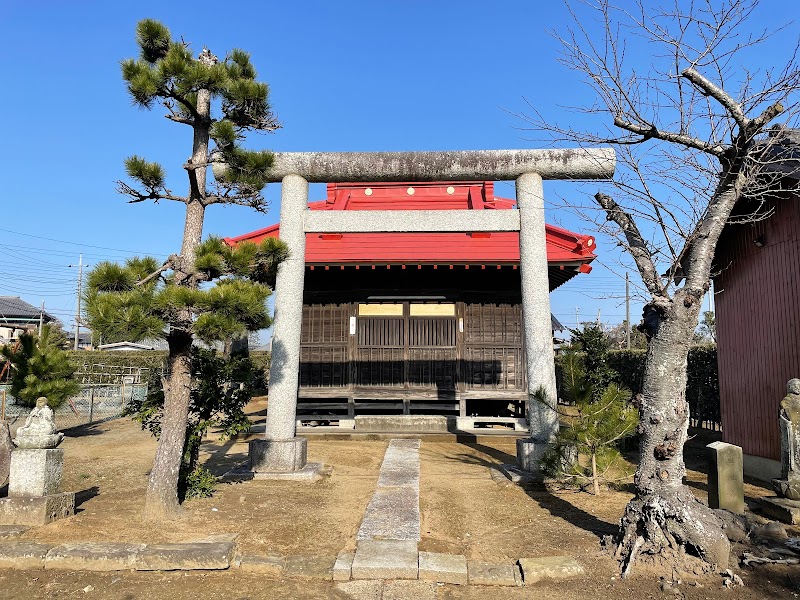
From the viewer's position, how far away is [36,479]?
201 inches

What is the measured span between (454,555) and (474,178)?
5606 mm

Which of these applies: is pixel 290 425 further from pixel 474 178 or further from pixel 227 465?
pixel 474 178

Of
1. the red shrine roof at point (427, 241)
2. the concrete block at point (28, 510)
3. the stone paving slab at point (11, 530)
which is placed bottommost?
the stone paving slab at point (11, 530)

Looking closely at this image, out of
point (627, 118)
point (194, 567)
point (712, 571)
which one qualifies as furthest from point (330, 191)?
point (712, 571)

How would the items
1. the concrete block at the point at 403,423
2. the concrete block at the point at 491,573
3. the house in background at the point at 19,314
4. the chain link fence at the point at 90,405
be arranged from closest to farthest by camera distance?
the concrete block at the point at 491,573 → the concrete block at the point at 403,423 → the chain link fence at the point at 90,405 → the house in background at the point at 19,314

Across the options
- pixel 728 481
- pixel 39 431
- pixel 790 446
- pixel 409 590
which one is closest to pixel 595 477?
pixel 728 481

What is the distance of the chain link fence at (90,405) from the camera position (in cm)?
1434

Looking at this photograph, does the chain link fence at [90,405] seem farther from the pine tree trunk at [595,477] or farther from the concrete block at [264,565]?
the pine tree trunk at [595,477]

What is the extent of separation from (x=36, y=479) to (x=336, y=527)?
10.3 ft

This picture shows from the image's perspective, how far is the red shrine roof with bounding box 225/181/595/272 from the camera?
1161 centimetres

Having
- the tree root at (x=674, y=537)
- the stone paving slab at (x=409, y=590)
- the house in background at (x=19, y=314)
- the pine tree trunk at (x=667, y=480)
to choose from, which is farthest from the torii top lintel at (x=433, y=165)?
the house in background at (x=19, y=314)

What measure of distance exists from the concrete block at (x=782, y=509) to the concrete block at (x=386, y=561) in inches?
171

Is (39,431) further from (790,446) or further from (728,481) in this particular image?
(790,446)

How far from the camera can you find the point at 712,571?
4.00m
